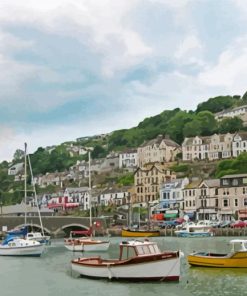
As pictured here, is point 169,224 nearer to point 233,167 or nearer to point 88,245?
point 233,167

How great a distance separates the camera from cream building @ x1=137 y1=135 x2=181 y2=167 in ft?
551

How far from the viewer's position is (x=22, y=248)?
56.8 meters

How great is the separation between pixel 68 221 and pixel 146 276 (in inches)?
2628

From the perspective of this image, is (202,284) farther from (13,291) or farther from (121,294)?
(13,291)

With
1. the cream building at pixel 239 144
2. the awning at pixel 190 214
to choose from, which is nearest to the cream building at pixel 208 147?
the cream building at pixel 239 144

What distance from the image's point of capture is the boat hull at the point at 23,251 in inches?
2239

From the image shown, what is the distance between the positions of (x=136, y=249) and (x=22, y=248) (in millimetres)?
23547

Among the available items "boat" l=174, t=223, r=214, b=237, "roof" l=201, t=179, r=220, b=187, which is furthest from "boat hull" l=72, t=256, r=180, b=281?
"roof" l=201, t=179, r=220, b=187

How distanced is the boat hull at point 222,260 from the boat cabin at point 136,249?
7.48m

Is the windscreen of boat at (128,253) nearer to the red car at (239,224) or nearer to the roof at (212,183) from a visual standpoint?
the red car at (239,224)

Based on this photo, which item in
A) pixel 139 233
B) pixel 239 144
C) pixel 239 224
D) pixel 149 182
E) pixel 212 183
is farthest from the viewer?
pixel 239 144

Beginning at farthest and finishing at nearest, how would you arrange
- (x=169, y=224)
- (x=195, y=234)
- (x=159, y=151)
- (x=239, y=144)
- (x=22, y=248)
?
1. (x=159, y=151)
2. (x=239, y=144)
3. (x=169, y=224)
4. (x=195, y=234)
5. (x=22, y=248)

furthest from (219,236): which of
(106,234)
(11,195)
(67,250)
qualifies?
(11,195)

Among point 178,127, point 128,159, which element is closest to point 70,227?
point 128,159
